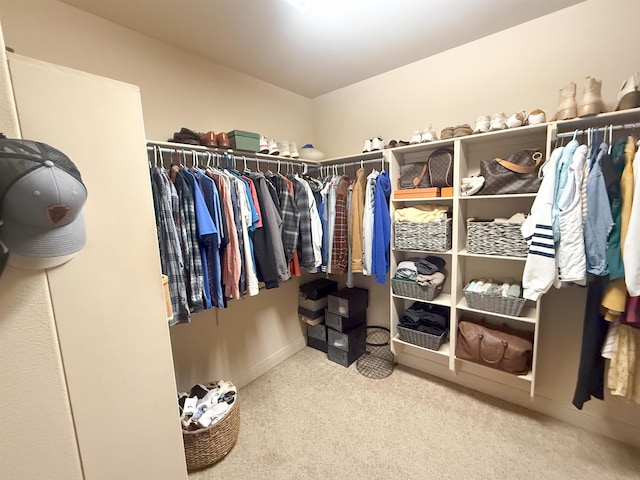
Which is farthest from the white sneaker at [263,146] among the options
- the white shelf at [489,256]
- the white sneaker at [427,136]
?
the white shelf at [489,256]

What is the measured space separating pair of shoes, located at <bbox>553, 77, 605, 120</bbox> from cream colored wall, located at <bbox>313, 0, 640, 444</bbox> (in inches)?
8.4

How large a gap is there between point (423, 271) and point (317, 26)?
1.76 meters

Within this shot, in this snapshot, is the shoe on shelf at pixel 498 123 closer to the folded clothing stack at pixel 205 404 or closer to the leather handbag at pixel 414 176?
the leather handbag at pixel 414 176

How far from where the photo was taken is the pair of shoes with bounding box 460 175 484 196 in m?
1.78

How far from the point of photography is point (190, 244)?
1.55 m

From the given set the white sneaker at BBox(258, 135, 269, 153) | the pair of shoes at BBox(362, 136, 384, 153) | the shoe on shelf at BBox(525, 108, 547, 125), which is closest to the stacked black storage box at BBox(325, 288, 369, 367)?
the pair of shoes at BBox(362, 136, 384, 153)

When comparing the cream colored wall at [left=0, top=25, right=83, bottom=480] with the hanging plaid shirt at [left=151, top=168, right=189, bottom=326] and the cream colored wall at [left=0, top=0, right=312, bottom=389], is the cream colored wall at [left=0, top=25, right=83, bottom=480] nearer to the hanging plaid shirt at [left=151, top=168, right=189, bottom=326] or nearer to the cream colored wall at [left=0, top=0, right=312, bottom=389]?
the hanging plaid shirt at [left=151, top=168, right=189, bottom=326]

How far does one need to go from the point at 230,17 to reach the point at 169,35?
1.47 ft

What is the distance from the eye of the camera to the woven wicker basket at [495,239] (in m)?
1.66

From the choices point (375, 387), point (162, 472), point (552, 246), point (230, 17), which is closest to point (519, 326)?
point (552, 246)

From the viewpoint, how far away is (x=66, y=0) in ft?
4.72

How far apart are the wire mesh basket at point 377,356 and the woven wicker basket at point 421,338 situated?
349 mm

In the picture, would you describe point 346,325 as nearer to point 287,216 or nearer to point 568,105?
point 287,216

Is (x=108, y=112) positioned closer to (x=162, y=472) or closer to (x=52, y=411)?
(x=52, y=411)
